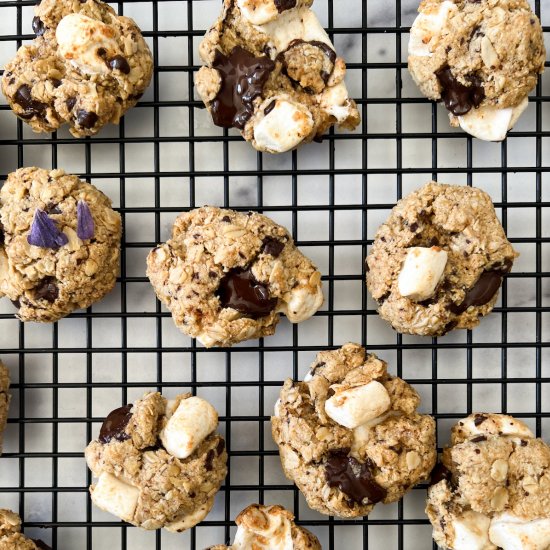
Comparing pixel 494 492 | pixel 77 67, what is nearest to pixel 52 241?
pixel 77 67

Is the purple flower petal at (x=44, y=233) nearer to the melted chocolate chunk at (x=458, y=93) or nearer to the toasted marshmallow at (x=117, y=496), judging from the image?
the toasted marshmallow at (x=117, y=496)

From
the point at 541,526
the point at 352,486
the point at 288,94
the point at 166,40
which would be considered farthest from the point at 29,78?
the point at 541,526

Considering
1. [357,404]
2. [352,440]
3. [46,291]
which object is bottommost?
[352,440]

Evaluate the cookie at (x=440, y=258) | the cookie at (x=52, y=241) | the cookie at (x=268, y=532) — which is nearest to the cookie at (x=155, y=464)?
the cookie at (x=268, y=532)

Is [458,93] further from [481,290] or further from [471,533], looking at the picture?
[471,533]

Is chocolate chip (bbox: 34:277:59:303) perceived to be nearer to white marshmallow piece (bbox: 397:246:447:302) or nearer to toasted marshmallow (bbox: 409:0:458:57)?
white marshmallow piece (bbox: 397:246:447:302)

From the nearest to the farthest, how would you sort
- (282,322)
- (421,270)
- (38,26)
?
(421,270), (38,26), (282,322)
